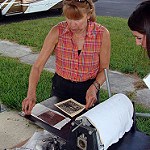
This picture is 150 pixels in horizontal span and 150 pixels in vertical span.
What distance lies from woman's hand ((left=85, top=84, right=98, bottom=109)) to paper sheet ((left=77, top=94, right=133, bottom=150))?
0.44 meters

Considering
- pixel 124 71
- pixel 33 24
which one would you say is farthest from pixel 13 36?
pixel 124 71

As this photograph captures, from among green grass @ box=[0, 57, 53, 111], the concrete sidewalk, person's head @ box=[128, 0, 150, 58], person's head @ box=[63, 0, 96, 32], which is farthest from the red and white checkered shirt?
green grass @ box=[0, 57, 53, 111]

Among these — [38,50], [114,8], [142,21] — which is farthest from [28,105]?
[114,8]

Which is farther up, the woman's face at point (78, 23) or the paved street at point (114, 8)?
the woman's face at point (78, 23)

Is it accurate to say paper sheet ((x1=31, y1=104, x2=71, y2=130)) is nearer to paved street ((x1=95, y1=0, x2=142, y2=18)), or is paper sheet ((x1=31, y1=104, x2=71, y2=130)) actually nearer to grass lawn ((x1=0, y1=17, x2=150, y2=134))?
grass lawn ((x1=0, y1=17, x2=150, y2=134))

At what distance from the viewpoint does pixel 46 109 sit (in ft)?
6.93

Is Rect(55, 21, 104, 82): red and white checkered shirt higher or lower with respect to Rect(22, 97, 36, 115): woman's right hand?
higher

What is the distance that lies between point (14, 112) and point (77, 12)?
1.54 meters

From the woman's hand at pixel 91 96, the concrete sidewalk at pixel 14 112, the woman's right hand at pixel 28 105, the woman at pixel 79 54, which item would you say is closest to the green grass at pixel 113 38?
the concrete sidewalk at pixel 14 112

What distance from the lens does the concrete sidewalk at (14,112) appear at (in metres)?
2.94

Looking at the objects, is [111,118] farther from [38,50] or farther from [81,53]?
[38,50]

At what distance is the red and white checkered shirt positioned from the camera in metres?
2.34

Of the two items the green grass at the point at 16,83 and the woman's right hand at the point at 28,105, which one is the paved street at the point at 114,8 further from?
the woman's right hand at the point at 28,105

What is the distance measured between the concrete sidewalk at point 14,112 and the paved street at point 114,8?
455 centimetres
